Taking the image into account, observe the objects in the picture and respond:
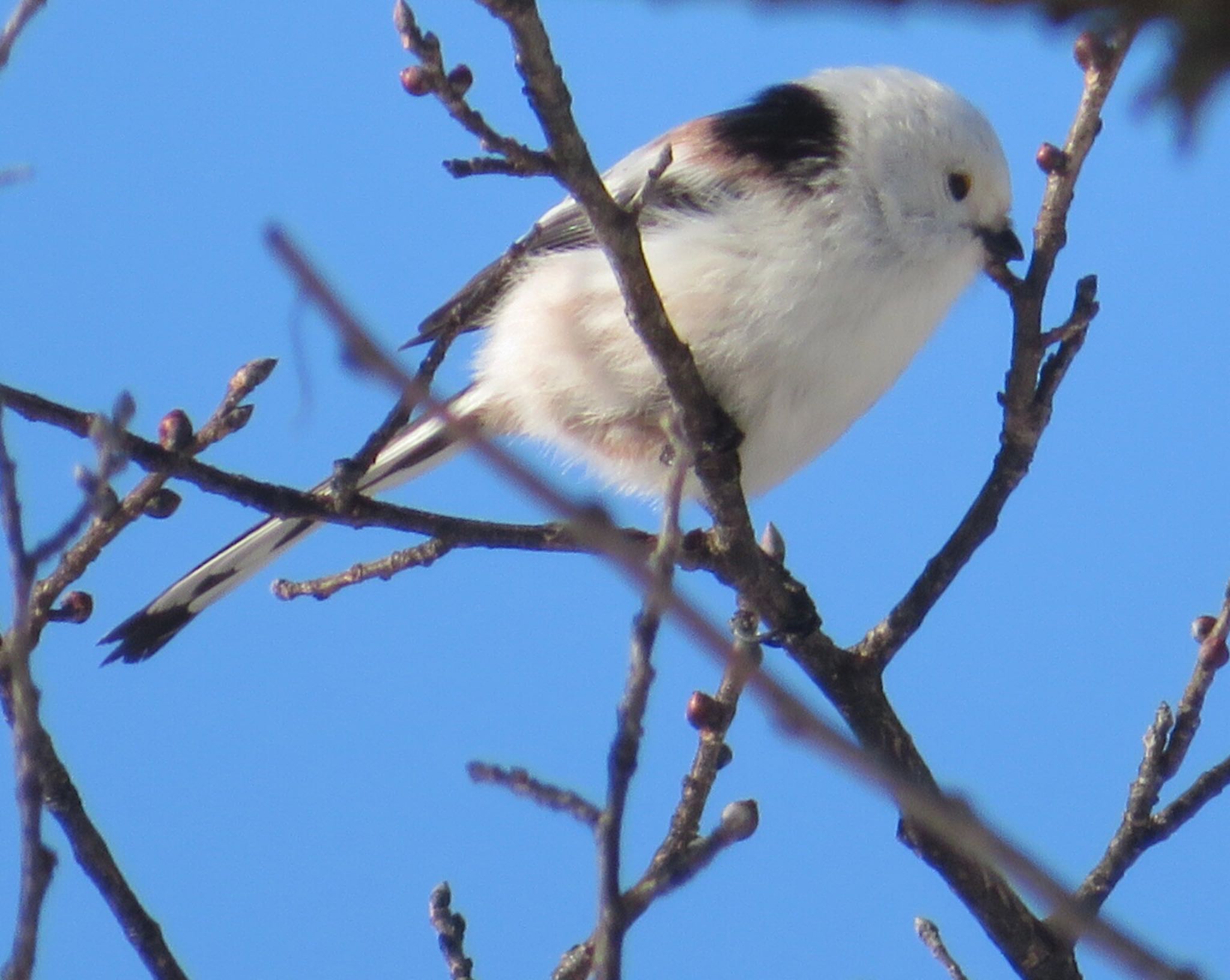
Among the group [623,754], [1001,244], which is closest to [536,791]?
[623,754]

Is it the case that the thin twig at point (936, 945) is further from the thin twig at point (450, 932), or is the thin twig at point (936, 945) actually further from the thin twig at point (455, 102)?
the thin twig at point (455, 102)

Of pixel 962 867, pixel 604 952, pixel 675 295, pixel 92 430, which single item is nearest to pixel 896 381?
pixel 675 295

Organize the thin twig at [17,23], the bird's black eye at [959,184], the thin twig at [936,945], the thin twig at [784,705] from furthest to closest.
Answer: the bird's black eye at [959,184] → the thin twig at [936,945] → the thin twig at [17,23] → the thin twig at [784,705]

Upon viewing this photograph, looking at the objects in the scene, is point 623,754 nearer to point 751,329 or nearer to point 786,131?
point 751,329

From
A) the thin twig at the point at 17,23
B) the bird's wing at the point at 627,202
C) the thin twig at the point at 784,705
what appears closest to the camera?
the thin twig at the point at 784,705

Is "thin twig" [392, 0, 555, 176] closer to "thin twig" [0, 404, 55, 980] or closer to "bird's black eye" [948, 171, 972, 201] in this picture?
"thin twig" [0, 404, 55, 980]

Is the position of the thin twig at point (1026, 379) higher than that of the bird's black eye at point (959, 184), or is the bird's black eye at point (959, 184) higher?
the bird's black eye at point (959, 184)

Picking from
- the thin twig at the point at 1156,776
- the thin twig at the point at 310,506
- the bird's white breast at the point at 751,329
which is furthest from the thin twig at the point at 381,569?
the thin twig at the point at 1156,776
